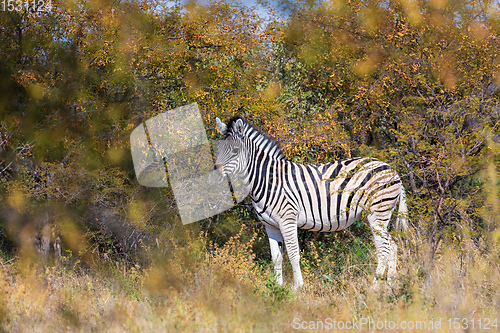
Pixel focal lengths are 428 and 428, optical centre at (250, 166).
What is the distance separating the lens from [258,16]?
314 inches

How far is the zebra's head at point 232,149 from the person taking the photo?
20.3 feet

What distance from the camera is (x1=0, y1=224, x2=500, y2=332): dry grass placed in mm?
4230

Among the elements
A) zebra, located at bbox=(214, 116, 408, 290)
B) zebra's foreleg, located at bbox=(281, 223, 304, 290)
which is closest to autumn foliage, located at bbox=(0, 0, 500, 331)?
zebra's foreleg, located at bbox=(281, 223, 304, 290)

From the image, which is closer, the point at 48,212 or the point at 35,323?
the point at 35,323

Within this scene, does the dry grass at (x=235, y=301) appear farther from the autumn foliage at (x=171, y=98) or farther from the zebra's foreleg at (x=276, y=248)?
the autumn foliage at (x=171, y=98)

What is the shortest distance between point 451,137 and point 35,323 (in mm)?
5168

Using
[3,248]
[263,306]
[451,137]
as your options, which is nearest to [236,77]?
[451,137]

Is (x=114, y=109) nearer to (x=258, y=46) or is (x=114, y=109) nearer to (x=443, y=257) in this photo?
(x=258, y=46)

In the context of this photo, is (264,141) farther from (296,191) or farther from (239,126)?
(296,191)

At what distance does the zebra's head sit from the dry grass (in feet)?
4.25

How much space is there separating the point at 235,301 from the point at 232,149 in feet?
7.44

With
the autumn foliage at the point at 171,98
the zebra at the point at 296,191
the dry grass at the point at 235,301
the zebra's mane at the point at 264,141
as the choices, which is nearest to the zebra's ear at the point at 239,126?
the zebra at the point at 296,191

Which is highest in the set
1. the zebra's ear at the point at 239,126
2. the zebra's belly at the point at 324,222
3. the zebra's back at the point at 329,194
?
the zebra's ear at the point at 239,126

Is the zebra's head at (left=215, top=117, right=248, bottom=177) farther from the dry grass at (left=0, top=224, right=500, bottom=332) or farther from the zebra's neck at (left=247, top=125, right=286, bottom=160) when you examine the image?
the dry grass at (left=0, top=224, right=500, bottom=332)
